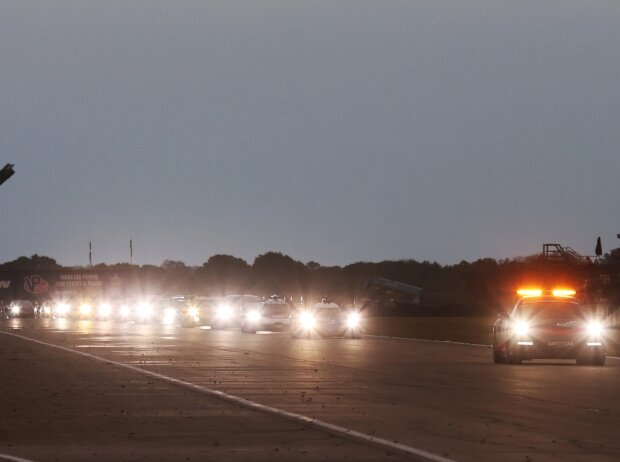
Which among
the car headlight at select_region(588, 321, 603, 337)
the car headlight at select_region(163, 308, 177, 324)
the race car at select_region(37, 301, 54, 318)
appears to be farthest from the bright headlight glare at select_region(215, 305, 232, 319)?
the race car at select_region(37, 301, 54, 318)

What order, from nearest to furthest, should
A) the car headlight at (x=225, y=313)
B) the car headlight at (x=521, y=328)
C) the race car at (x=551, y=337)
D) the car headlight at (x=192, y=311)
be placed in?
the race car at (x=551, y=337)
the car headlight at (x=521, y=328)
the car headlight at (x=225, y=313)
the car headlight at (x=192, y=311)

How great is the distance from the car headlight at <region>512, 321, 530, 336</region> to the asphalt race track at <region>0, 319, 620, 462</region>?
0.88 m

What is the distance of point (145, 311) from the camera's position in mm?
88312

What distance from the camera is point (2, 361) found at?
34719 mm

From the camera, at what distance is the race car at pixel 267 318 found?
62.6m

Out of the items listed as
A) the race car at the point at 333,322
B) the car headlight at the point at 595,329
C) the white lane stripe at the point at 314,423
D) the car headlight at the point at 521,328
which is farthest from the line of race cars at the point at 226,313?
the white lane stripe at the point at 314,423

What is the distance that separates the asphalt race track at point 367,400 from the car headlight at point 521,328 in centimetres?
88

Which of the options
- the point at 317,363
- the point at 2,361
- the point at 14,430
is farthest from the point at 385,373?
the point at 14,430

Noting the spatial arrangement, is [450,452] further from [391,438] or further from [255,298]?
[255,298]

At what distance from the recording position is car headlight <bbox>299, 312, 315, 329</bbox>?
5469 centimetres

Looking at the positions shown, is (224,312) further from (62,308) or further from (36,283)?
(36,283)

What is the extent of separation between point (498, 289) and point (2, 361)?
267ft

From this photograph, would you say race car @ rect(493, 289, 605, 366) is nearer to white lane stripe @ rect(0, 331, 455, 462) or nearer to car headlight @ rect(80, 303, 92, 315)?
white lane stripe @ rect(0, 331, 455, 462)

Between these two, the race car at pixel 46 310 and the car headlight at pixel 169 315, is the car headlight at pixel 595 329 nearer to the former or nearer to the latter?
the car headlight at pixel 169 315
